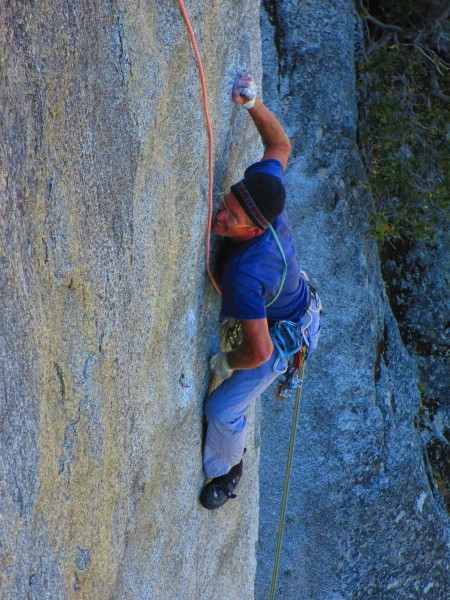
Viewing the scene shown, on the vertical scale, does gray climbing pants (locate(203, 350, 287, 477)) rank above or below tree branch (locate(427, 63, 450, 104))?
below

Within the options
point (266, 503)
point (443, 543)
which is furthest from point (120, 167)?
point (443, 543)

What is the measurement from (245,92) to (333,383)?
11.2 ft

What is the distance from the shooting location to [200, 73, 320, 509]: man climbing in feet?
12.5

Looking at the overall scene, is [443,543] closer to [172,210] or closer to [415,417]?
[415,417]

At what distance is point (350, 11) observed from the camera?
707cm

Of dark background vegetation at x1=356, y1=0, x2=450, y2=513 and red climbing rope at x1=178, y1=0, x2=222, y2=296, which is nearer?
red climbing rope at x1=178, y1=0, x2=222, y2=296

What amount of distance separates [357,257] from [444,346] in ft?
6.58

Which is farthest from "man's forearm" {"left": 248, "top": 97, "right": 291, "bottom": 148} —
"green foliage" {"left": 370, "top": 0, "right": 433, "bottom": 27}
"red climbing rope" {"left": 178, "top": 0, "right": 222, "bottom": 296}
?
"green foliage" {"left": 370, "top": 0, "right": 433, "bottom": 27}

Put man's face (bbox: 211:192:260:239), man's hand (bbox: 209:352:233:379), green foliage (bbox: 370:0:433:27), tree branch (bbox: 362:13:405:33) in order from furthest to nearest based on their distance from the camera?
green foliage (bbox: 370:0:433:27), tree branch (bbox: 362:13:405:33), man's hand (bbox: 209:352:233:379), man's face (bbox: 211:192:260:239)

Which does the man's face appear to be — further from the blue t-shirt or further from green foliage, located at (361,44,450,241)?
green foliage, located at (361,44,450,241)

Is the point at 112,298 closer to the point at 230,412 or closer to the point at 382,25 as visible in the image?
the point at 230,412

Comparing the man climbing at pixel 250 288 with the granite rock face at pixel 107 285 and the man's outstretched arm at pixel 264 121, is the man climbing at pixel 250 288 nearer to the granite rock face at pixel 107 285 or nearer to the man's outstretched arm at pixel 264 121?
the man's outstretched arm at pixel 264 121

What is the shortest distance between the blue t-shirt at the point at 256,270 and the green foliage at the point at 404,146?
314 centimetres

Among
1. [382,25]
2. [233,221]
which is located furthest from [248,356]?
→ [382,25]
